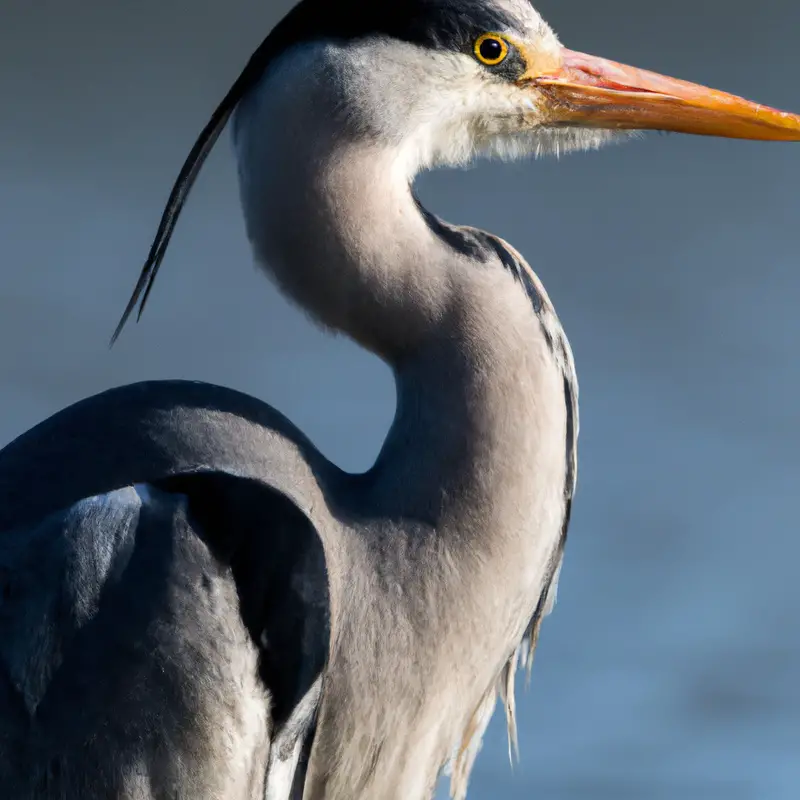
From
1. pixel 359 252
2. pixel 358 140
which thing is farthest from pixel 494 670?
pixel 358 140

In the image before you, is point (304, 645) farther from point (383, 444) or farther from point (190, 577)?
point (383, 444)

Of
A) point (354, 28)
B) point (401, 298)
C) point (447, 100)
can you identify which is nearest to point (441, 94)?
point (447, 100)

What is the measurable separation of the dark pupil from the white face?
2 centimetres

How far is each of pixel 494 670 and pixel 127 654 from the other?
480 mm

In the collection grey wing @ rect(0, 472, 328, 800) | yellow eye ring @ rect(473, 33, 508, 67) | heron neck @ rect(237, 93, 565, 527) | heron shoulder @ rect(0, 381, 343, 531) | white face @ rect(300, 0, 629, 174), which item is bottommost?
grey wing @ rect(0, 472, 328, 800)

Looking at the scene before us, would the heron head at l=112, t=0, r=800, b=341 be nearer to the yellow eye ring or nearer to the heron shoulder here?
the yellow eye ring

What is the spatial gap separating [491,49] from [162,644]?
35.6 inches

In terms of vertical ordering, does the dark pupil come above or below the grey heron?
above

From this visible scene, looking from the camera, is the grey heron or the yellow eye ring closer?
the grey heron

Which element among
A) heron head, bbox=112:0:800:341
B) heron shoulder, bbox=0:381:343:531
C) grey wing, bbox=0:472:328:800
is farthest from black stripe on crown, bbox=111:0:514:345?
grey wing, bbox=0:472:328:800

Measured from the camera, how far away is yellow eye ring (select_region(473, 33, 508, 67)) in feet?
6.16

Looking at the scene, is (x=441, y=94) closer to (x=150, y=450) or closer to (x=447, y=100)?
(x=447, y=100)

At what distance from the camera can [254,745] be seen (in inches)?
61.3

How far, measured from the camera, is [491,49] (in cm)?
189
